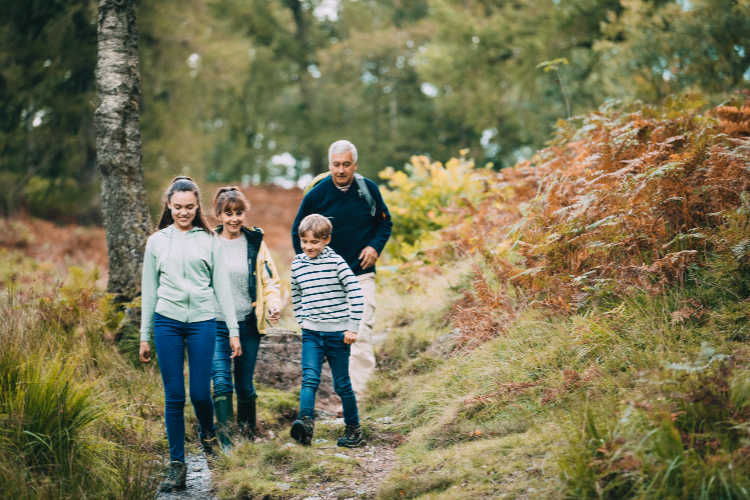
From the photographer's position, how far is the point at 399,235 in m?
10.5

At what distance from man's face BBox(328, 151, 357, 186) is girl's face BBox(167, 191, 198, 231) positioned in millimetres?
1472

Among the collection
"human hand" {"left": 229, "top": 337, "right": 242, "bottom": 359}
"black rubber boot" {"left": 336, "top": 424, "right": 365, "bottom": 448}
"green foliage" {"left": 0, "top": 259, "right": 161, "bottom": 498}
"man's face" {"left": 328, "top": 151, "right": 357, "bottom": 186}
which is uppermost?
"man's face" {"left": 328, "top": 151, "right": 357, "bottom": 186}

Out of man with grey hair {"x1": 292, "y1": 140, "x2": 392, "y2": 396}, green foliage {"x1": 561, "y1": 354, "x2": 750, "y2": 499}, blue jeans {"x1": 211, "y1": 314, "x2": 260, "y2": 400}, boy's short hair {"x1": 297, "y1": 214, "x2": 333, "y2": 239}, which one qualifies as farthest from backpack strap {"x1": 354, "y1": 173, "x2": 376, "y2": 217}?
green foliage {"x1": 561, "y1": 354, "x2": 750, "y2": 499}

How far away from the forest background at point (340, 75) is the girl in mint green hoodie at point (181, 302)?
12.5 ft

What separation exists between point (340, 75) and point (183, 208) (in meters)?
24.2

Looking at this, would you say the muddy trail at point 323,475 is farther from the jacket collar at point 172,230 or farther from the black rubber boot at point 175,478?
the jacket collar at point 172,230

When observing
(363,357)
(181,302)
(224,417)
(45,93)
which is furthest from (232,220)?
(45,93)

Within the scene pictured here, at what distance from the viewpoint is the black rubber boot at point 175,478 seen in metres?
3.90

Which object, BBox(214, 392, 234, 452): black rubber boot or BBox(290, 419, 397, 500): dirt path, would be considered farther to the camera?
BBox(214, 392, 234, 452): black rubber boot

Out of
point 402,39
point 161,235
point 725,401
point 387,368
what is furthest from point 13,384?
point 402,39

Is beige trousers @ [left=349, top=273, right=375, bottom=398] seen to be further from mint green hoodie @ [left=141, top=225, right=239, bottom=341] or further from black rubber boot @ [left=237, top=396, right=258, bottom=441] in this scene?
mint green hoodie @ [left=141, top=225, right=239, bottom=341]

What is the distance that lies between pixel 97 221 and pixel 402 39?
1644 cm

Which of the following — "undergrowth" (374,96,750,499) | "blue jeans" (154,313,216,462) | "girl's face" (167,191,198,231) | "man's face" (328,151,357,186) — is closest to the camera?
"undergrowth" (374,96,750,499)

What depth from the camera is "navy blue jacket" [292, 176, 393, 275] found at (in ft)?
18.1
